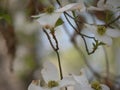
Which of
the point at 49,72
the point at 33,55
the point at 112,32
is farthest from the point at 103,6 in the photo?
the point at 33,55

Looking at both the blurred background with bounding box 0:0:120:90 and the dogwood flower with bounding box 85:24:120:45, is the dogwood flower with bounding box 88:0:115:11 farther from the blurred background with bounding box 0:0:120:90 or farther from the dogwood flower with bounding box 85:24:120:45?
the blurred background with bounding box 0:0:120:90

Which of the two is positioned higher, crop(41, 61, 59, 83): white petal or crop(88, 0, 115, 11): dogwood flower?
crop(88, 0, 115, 11): dogwood flower

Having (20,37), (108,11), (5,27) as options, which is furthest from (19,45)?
(108,11)

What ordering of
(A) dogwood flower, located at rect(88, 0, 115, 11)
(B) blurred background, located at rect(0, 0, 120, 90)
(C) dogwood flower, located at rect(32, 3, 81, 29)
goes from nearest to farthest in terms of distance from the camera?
A: (C) dogwood flower, located at rect(32, 3, 81, 29), (A) dogwood flower, located at rect(88, 0, 115, 11), (B) blurred background, located at rect(0, 0, 120, 90)

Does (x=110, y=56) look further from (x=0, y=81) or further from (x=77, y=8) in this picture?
(x=77, y=8)

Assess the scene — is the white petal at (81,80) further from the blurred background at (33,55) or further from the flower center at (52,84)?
the blurred background at (33,55)

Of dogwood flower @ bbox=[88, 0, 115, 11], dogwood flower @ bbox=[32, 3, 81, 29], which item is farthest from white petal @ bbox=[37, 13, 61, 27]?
dogwood flower @ bbox=[88, 0, 115, 11]

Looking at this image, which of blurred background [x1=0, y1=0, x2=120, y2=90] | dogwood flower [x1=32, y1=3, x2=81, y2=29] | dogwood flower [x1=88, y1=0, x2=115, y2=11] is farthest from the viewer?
blurred background [x1=0, y1=0, x2=120, y2=90]
